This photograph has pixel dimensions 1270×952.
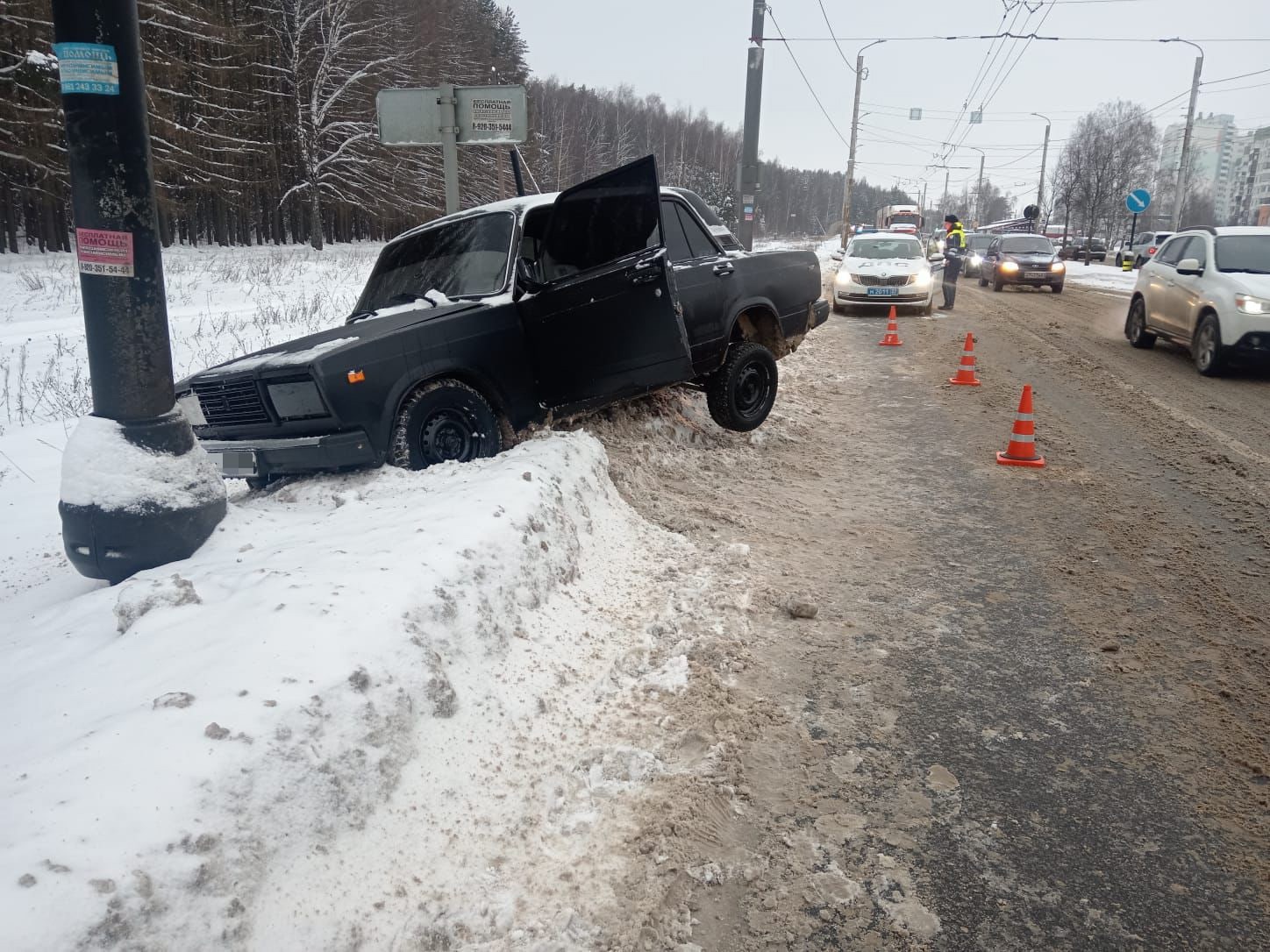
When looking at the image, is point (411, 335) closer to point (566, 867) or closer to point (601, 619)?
point (601, 619)

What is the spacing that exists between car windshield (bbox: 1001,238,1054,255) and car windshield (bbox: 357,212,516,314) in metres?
21.3

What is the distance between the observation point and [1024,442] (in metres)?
6.41

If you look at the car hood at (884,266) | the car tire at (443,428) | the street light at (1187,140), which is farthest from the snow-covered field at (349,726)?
the street light at (1187,140)

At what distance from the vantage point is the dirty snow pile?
1.88m

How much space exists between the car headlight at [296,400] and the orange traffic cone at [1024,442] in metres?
5.19

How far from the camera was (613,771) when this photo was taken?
277 centimetres

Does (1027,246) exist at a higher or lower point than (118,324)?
higher

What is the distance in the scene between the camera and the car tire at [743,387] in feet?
21.6

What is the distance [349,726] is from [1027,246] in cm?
2511

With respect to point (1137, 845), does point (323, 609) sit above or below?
above

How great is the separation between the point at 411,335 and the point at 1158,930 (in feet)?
14.1

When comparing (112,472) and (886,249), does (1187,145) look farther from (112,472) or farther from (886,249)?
(112,472)

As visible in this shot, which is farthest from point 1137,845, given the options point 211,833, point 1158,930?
point 211,833

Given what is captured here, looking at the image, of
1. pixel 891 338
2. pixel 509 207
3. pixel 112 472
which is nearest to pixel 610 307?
pixel 509 207
